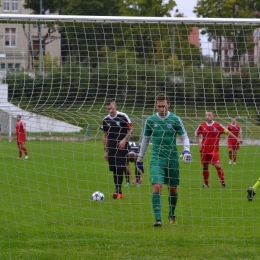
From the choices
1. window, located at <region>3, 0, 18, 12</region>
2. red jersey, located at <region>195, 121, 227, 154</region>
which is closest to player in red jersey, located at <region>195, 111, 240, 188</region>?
red jersey, located at <region>195, 121, 227, 154</region>

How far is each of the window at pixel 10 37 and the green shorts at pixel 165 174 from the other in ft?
8.75

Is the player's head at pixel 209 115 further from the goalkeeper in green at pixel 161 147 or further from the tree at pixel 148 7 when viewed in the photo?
the tree at pixel 148 7

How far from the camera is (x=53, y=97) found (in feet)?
29.2

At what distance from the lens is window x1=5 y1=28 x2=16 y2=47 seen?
8.38 meters

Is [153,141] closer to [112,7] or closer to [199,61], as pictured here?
[199,61]

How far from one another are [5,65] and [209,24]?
Result: 2.37 meters

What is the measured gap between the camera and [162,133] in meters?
9.91

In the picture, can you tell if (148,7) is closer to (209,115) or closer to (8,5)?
(8,5)

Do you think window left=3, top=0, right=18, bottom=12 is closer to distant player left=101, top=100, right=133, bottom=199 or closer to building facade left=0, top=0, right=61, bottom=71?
distant player left=101, top=100, right=133, bottom=199

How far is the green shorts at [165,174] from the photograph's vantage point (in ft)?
32.3

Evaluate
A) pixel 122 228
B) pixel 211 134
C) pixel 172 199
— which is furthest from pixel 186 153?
pixel 211 134

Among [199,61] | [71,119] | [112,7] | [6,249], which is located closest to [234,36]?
[199,61]

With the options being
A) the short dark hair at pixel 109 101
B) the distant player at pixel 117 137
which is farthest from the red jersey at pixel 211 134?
the short dark hair at pixel 109 101

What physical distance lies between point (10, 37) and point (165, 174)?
293 centimetres
